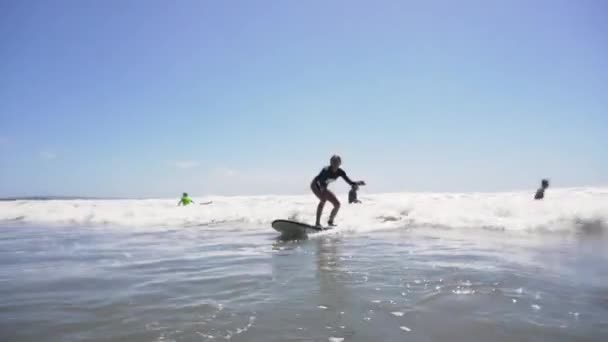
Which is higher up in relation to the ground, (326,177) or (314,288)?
(326,177)

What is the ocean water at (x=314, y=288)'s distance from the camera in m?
3.01

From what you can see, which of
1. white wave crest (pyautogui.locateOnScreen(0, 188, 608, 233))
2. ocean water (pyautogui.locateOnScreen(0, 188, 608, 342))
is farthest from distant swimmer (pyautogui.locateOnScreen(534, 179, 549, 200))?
ocean water (pyautogui.locateOnScreen(0, 188, 608, 342))

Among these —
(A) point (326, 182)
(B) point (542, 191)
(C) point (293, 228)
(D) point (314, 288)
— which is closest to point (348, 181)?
(A) point (326, 182)

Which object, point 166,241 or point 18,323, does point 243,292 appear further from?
point 166,241

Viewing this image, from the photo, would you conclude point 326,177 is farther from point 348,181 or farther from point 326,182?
point 348,181

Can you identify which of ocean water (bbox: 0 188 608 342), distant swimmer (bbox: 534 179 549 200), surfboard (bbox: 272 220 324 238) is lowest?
ocean water (bbox: 0 188 608 342)

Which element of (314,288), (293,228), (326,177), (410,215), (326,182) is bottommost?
(314,288)

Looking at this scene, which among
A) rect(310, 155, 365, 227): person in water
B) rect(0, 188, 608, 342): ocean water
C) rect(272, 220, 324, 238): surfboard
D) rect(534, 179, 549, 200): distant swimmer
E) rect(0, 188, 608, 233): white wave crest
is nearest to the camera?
rect(0, 188, 608, 342): ocean water

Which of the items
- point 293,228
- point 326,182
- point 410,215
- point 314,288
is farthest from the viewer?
point 410,215

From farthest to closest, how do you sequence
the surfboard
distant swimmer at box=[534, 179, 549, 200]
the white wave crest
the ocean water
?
distant swimmer at box=[534, 179, 549, 200], the white wave crest, the surfboard, the ocean water

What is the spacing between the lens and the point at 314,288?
428cm

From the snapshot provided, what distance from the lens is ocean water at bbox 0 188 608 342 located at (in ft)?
9.89

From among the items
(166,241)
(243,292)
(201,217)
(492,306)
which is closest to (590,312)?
(492,306)

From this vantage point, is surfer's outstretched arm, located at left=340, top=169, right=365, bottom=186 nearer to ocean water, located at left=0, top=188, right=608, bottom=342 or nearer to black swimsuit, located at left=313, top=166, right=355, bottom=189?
black swimsuit, located at left=313, top=166, right=355, bottom=189
